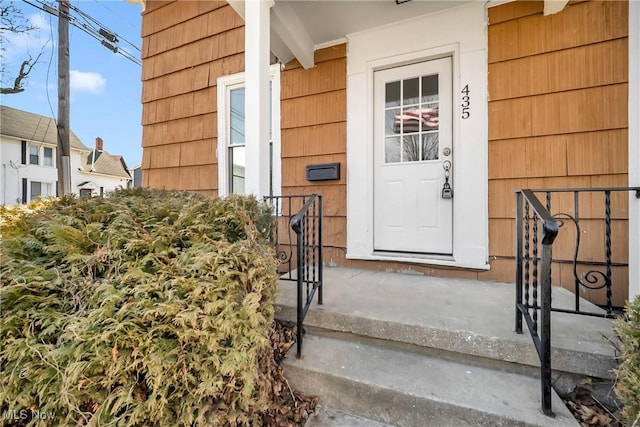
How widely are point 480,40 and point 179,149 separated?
11.9ft

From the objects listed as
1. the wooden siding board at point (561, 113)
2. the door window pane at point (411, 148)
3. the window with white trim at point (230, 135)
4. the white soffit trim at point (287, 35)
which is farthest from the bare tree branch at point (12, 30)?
the wooden siding board at point (561, 113)

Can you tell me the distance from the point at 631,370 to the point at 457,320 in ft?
2.27

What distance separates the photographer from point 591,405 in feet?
4.14

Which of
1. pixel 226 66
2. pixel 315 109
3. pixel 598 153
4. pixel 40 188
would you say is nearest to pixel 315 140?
pixel 315 109

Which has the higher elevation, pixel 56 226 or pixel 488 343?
Answer: pixel 56 226

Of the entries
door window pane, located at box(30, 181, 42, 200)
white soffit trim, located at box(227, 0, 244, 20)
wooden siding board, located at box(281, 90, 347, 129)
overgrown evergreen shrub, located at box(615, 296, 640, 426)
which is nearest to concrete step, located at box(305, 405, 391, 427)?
overgrown evergreen shrub, located at box(615, 296, 640, 426)

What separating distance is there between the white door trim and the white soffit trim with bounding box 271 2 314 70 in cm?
46

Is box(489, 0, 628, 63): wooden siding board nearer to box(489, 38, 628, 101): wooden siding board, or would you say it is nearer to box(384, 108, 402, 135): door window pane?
box(489, 38, 628, 101): wooden siding board

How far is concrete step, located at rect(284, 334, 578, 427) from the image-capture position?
1.16 meters

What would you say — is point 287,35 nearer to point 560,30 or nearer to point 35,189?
point 560,30

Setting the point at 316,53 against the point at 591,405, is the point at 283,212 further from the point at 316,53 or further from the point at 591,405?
the point at 591,405

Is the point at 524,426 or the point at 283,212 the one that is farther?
the point at 283,212

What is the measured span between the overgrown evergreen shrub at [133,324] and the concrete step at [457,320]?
0.59 metres

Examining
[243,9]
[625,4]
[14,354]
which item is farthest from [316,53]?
[14,354]
